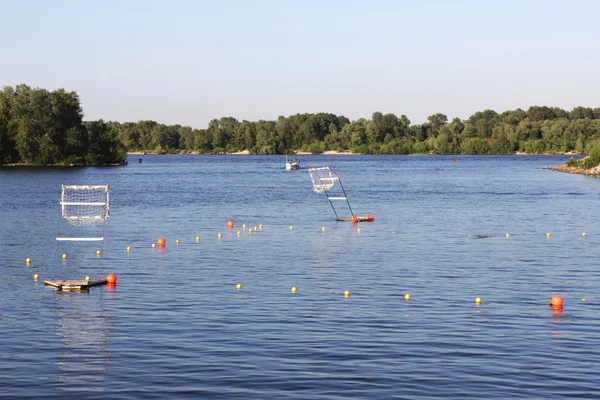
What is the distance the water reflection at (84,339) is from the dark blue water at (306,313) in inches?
2.7

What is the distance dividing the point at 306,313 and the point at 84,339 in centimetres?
712

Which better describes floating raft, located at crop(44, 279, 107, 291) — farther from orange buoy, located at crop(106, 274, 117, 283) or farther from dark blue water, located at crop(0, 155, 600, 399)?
orange buoy, located at crop(106, 274, 117, 283)

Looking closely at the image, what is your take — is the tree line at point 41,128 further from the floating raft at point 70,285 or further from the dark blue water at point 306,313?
the floating raft at point 70,285

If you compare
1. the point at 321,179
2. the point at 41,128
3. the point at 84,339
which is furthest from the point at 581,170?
the point at 84,339

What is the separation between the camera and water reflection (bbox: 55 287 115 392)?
20.8 metres

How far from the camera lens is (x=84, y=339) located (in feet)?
81.5

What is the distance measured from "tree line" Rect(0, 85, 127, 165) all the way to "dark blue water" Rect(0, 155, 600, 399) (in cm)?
10938

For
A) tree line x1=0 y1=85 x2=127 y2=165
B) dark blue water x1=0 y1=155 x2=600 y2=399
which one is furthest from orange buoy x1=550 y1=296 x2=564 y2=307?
tree line x1=0 y1=85 x2=127 y2=165

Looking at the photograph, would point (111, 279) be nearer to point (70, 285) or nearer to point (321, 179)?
point (70, 285)

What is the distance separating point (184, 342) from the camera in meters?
24.0

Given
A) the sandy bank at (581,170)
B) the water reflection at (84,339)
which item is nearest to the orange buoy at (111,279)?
the water reflection at (84,339)

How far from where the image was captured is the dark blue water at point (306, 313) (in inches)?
808

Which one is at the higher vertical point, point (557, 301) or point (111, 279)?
point (111, 279)

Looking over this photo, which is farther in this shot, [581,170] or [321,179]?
[581,170]
